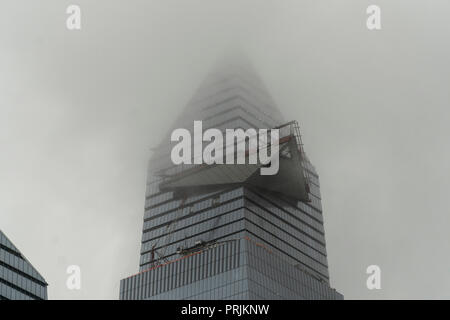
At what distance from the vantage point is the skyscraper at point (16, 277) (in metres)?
143

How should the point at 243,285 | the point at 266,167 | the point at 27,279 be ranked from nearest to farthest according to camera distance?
the point at 27,279 → the point at 243,285 → the point at 266,167

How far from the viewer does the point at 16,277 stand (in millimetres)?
147375

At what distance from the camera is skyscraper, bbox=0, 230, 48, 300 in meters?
143

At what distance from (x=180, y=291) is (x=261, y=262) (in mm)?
16605

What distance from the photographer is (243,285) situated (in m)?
163

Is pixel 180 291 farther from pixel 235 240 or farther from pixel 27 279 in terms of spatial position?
pixel 27 279
